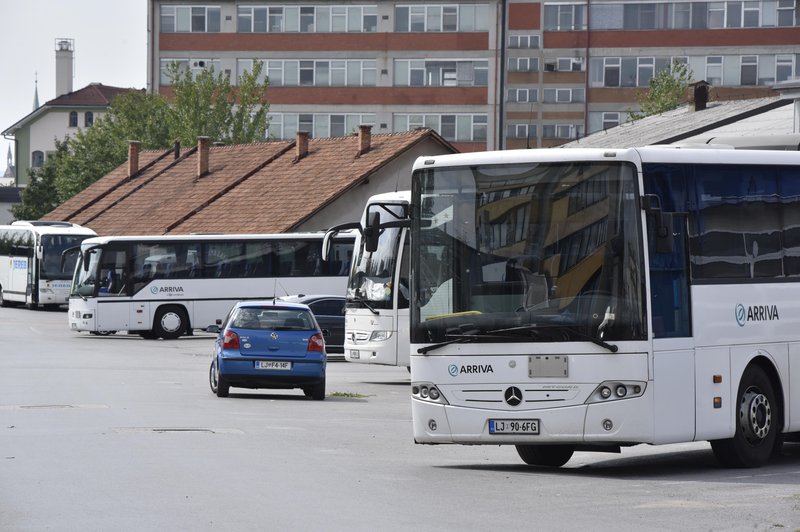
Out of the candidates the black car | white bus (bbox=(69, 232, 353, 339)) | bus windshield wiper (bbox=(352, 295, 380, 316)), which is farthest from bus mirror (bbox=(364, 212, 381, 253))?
white bus (bbox=(69, 232, 353, 339))

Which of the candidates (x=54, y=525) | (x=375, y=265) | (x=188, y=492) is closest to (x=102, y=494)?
(x=188, y=492)

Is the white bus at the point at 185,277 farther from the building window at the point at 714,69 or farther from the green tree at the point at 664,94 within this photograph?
the building window at the point at 714,69

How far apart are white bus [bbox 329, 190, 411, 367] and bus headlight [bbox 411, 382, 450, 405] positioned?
16165mm

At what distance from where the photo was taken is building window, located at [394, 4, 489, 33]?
94438mm

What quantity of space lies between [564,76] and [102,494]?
84.0 metres

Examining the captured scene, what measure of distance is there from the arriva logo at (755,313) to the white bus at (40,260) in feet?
173

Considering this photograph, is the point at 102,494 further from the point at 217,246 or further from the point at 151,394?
the point at 217,246

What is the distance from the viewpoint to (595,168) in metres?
14.8

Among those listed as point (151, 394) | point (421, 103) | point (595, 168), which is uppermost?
point (421, 103)

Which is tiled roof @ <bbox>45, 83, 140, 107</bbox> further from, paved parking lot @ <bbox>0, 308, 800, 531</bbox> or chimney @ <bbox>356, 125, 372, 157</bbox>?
paved parking lot @ <bbox>0, 308, 800, 531</bbox>

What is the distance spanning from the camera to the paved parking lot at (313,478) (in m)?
11.3

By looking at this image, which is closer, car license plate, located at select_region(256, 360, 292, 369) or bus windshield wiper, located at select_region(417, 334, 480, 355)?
bus windshield wiper, located at select_region(417, 334, 480, 355)

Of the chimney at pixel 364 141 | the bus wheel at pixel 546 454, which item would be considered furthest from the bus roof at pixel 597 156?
the chimney at pixel 364 141

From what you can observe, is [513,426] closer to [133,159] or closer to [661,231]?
[661,231]
